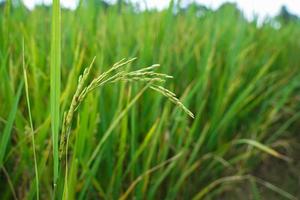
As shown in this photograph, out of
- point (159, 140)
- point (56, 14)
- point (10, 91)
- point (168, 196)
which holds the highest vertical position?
point (56, 14)

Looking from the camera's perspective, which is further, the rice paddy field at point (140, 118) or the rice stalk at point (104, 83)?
the rice paddy field at point (140, 118)

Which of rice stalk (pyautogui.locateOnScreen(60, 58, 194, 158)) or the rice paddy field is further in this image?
the rice paddy field

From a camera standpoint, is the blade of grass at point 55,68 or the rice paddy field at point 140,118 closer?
the blade of grass at point 55,68

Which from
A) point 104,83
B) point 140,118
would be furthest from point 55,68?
point 140,118

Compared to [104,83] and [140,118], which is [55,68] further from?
[140,118]

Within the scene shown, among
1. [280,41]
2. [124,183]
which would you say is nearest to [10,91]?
[124,183]

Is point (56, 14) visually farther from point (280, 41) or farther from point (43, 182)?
point (280, 41)

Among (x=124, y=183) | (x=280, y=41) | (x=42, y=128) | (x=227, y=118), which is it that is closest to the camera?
(x=42, y=128)

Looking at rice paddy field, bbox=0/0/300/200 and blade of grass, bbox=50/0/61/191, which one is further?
rice paddy field, bbox=0/0/300/200
